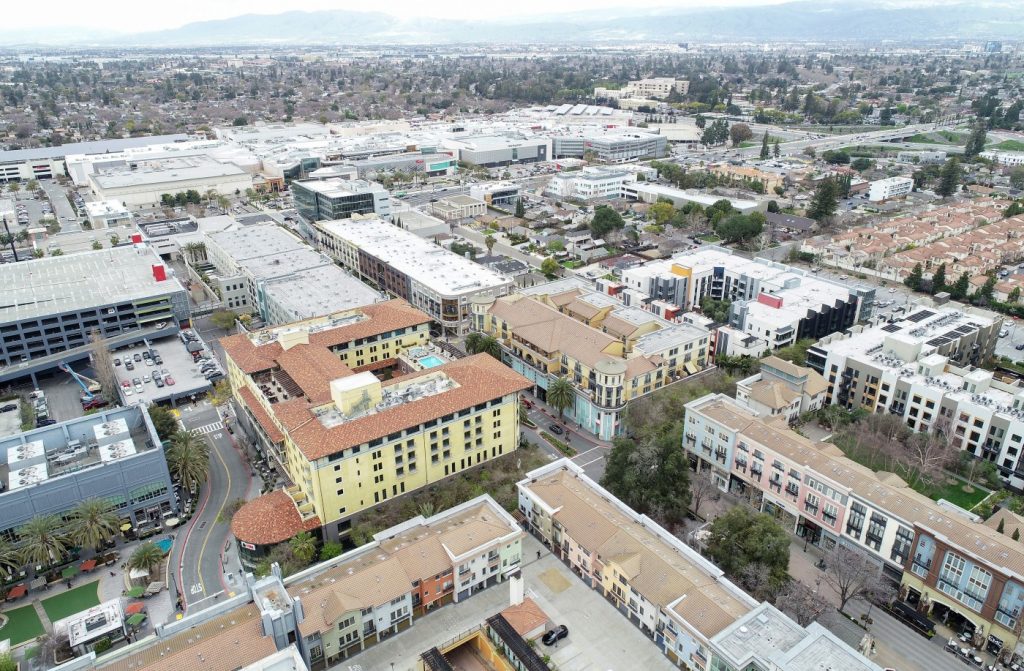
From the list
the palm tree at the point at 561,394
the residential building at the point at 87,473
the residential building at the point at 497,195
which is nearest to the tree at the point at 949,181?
the residential building at the point at 497,195

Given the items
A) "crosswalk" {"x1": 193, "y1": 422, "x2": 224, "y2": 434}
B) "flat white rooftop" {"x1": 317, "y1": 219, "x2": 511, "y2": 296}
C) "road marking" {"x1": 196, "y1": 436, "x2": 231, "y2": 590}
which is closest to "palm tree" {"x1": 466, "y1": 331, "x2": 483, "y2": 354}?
"flat white rooftop" {"x1": 317, "y1": 219, "x2": 511, "y2": 296}

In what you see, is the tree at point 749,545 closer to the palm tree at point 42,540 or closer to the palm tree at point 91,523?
the palm tree at point 91,523

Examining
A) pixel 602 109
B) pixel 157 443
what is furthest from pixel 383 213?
pixel 602 109

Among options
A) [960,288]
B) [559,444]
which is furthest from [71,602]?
[960,288]

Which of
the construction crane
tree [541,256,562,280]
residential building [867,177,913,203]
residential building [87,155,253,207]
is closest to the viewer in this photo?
the construction crane

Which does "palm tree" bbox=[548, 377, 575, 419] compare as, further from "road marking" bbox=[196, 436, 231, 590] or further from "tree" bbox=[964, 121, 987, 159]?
"tree" bbox=[964, 121, 987, 159]

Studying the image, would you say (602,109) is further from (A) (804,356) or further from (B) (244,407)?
(B) (244,407)

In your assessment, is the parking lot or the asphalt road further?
the parking lot
